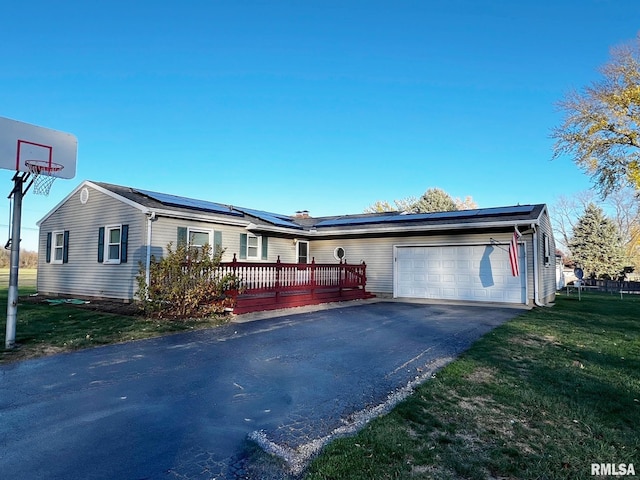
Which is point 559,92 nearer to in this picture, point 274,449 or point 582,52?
point 582,52

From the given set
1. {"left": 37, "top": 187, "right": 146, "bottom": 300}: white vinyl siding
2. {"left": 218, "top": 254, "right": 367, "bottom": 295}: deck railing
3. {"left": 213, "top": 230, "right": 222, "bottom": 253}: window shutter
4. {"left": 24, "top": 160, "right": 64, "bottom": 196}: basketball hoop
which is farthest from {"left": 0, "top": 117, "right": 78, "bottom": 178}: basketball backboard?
{"left": 213, "top": 230, "right": 222, "bottom": 253}: window shutter

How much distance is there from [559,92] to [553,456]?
2148 centimetres

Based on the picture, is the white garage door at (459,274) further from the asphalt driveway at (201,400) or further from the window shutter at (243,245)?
the asphalt driveway at (201,400)

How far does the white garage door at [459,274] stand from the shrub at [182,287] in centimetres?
841

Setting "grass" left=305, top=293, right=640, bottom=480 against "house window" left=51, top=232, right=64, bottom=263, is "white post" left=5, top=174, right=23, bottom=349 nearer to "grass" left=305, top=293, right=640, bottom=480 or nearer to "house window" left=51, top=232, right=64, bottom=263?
"grass" left=305, top=293, right=640, bottom=480

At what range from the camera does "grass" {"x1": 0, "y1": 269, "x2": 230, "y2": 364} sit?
6.09 metres

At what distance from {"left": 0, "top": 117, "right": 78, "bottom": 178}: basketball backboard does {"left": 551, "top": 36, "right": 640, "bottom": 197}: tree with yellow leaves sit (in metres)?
21.7

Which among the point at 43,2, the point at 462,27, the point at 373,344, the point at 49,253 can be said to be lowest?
the point at 373,344

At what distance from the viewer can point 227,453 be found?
2.78m

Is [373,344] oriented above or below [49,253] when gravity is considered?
below

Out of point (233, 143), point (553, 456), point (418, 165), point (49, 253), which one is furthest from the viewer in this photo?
point (418, 165)

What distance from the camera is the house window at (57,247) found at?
47.2 ft

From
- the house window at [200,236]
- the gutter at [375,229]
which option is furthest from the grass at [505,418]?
the gutter at [375,229]

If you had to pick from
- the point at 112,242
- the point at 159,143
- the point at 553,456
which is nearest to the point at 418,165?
the point at 159,143
